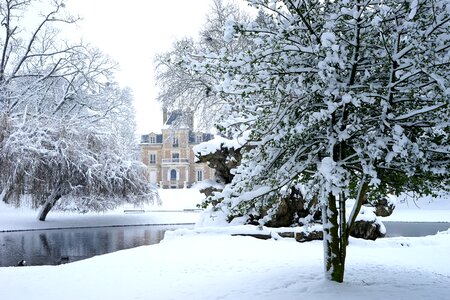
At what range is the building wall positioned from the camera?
54.4 m

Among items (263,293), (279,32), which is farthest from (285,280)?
(279,32)

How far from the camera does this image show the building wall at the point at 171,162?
178 feet

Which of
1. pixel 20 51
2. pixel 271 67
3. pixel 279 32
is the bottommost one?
pixel 271 67

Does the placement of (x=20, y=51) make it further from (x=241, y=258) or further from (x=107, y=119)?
(x=241, y=258)

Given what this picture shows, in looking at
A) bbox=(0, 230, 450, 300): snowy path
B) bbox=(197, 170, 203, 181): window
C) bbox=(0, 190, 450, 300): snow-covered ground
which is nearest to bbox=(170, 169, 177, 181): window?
bbox=(197, 170, 203, 181): window

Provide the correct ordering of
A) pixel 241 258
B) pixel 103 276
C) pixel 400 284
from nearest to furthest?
pixel 400 284
pixel 103 276
pixel 241 258

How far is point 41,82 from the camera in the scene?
24922mm

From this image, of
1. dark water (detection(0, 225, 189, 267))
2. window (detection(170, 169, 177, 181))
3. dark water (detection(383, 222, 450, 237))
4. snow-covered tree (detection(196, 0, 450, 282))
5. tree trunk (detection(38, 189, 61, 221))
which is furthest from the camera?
window (detection(170, 169, 177, 181))

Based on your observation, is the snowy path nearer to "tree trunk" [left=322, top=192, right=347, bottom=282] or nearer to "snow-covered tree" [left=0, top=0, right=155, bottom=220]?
"tree trunk" [left=322, top=192, right=347, bottom=282]

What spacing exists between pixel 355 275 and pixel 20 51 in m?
24.8

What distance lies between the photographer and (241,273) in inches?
302

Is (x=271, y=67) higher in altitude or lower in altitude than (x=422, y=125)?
higher

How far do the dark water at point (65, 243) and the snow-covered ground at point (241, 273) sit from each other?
4.20 metres

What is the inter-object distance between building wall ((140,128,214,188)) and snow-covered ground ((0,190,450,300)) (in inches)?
1653
